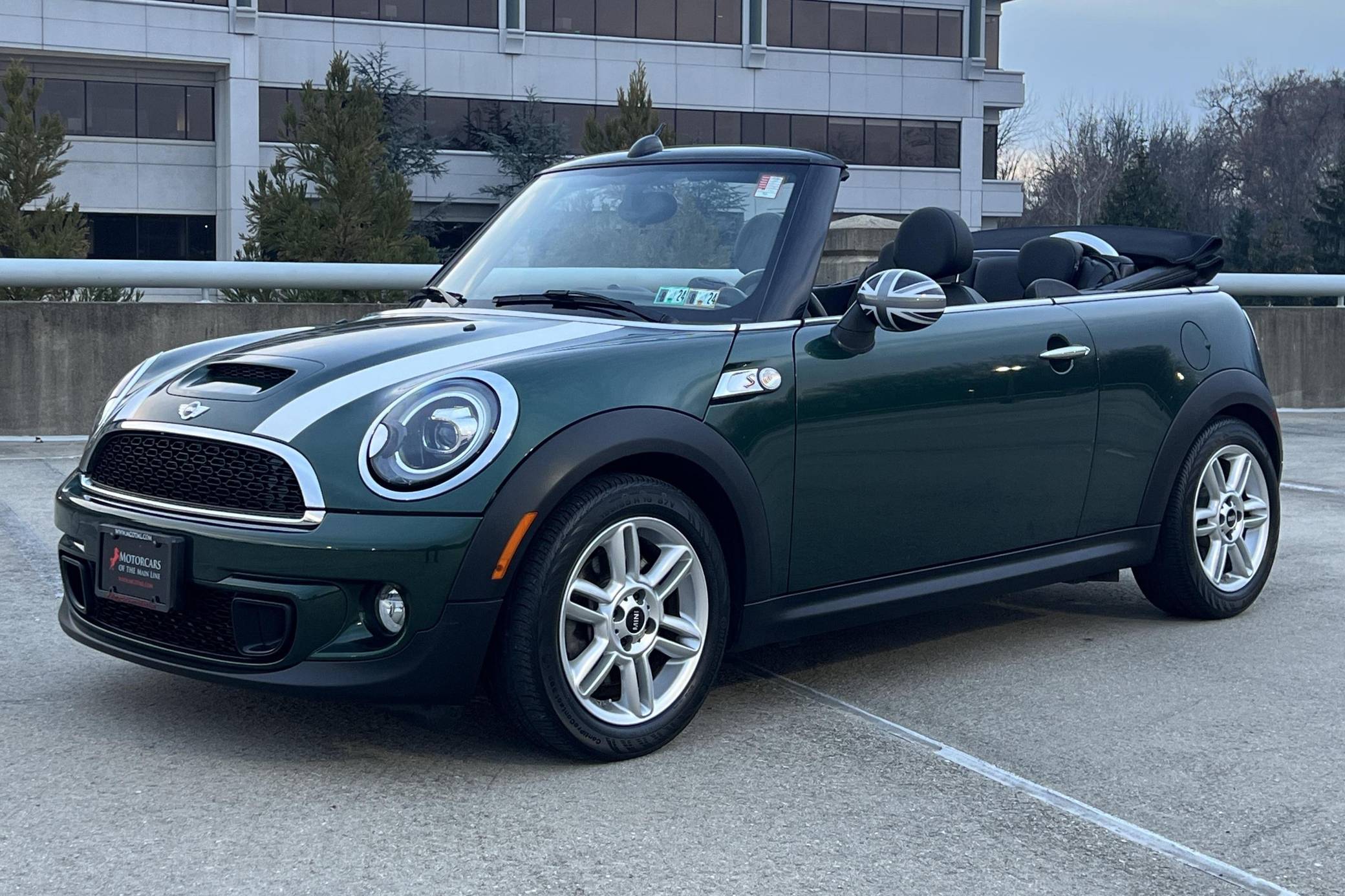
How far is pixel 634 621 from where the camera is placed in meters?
3.85

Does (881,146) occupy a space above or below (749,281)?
above

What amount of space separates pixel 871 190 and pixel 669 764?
57.2 m

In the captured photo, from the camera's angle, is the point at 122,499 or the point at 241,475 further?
the point at 122,499

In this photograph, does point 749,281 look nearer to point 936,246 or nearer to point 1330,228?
point 936,246

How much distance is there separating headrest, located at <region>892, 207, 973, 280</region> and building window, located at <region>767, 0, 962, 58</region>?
182 ft

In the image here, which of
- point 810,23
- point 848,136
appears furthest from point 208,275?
point 810,23

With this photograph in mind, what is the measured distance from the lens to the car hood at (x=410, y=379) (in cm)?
356

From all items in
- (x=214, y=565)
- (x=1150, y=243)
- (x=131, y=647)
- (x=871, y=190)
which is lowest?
(x=131, y=647)

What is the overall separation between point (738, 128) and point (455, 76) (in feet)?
34.7

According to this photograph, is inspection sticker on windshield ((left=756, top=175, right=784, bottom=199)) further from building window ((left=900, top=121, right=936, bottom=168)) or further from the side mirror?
building window ((left=900, top=121, right=936, bottom=168))

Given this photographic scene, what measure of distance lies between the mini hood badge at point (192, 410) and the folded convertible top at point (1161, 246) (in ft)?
9.59

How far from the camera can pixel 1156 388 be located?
5.22 m

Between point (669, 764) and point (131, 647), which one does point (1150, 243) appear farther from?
point (131, 647)

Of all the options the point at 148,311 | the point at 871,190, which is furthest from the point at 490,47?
the point at 148,311
